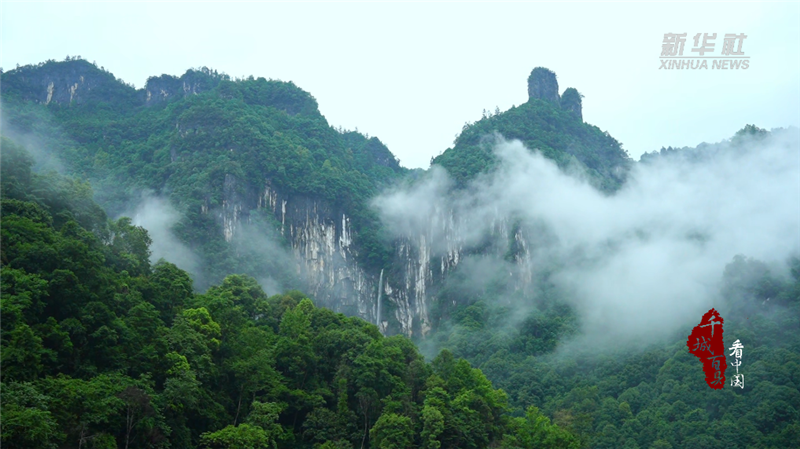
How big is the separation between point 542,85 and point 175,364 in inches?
3313

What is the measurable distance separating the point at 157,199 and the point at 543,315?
3303cm

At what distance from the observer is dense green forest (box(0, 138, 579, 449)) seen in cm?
2581

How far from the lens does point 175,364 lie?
30828 mm

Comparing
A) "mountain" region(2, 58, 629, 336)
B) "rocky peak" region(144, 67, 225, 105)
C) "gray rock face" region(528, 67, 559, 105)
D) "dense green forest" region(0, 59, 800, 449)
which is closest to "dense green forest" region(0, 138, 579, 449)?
"dense green forest" region(0, 59, 800, 449)

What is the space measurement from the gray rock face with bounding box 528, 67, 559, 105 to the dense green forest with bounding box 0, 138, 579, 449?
223 feet

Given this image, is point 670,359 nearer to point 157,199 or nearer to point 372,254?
point 372,254

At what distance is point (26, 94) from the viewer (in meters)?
91.5

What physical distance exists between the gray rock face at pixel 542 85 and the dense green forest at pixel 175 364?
67969 millimetres

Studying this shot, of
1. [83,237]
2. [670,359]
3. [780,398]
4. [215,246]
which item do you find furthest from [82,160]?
[780,398]

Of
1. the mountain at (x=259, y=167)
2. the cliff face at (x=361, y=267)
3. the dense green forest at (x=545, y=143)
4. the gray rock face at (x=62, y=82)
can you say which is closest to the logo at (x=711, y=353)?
the cliff face at (x=361, y=267)

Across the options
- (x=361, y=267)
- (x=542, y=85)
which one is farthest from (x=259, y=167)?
(x=542, y=85)

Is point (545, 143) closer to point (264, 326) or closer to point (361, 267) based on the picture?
point (361, 267)

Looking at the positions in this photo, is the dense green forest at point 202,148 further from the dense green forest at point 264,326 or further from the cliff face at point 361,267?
the cliff face at point 361,267

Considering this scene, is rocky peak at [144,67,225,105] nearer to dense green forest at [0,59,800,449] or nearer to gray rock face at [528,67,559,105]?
dense green forest at [0,59,800,449]
